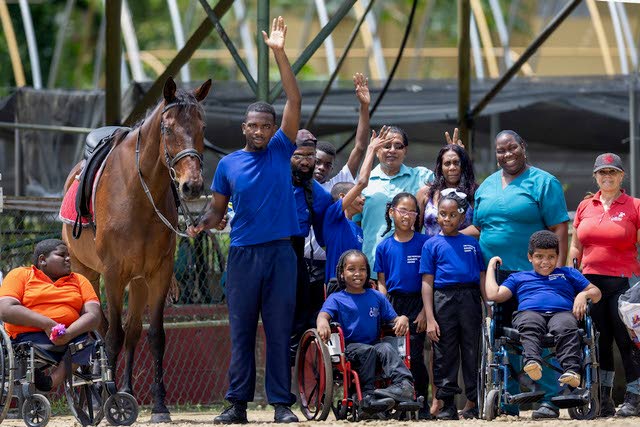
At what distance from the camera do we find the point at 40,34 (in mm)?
35875

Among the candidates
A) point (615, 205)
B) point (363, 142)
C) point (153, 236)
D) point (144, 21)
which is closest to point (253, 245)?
point (153, 236)

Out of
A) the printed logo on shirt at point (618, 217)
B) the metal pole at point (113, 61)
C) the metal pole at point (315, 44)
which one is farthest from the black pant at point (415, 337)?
the metal pole at point (113, 61)

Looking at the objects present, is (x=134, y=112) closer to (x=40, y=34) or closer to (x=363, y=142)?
(x=363, y=142)

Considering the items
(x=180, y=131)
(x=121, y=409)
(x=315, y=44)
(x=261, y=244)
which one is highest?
(x=315, y=44)

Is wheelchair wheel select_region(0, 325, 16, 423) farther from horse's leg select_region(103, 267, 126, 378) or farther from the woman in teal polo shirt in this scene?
the woman in teal polo shirt

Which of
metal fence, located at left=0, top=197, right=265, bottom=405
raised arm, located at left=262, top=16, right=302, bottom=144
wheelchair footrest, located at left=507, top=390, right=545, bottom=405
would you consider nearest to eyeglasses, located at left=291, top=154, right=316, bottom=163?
raised arm, located at left=262, top=16, right=302, bottom=144

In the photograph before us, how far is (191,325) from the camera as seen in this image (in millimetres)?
11508

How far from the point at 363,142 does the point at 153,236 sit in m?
1.68

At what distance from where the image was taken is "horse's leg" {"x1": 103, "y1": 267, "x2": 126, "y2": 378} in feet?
29.4

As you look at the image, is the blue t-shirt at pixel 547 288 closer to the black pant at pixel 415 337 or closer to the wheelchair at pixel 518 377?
the wheelchair at pixel 518 377

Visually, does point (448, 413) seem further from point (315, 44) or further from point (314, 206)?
point (315, 44)

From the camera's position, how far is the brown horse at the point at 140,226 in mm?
8781

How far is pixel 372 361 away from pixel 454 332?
0.81 metres

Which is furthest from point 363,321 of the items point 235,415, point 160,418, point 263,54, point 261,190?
point 263,54
